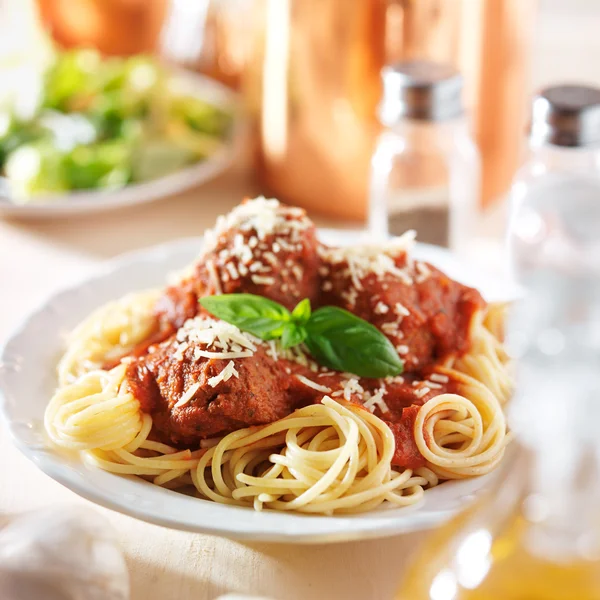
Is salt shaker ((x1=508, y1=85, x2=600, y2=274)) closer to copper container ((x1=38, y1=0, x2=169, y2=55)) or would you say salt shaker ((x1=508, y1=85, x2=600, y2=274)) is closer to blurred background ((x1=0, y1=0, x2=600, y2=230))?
blurred background ((x1=0, y1=0, x2=600, y2=230))

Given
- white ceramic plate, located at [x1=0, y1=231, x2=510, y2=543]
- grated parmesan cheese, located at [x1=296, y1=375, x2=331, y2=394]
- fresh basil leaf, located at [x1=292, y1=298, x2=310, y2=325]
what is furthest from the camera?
fresh basil leaf, located at [x1=292, y1=298, x2=310, y2=325]

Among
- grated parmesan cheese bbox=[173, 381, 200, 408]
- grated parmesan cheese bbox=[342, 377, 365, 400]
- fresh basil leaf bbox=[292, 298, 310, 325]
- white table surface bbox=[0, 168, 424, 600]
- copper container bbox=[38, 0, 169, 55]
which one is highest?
copper container bbox=[38, 0, 169, 55]

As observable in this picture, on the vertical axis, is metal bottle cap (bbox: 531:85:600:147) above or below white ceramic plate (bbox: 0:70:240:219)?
above

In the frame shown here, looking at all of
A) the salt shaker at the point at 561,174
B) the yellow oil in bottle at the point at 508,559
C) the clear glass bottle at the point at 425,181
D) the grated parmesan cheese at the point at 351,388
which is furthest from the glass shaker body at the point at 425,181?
the yellow oil in bottle at the point at 508,559

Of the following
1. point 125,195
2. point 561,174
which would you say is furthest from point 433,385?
point 125,195

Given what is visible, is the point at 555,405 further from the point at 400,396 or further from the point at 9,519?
the point at 9,519

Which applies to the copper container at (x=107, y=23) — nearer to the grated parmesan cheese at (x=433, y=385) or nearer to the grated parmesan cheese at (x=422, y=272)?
the grated parmesan cheese at (x=422, y=272)

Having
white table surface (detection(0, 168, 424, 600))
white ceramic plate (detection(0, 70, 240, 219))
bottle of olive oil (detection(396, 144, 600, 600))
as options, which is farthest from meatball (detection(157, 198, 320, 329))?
white ceramic plate (detection(0, 70, 240, 219))

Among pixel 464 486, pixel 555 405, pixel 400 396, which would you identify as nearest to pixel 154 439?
pixel 400 396
